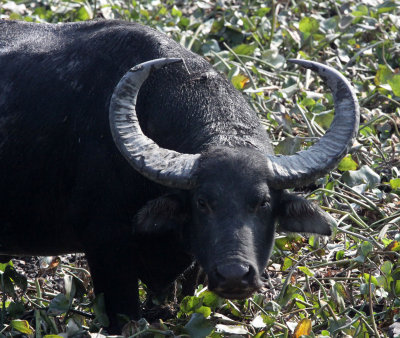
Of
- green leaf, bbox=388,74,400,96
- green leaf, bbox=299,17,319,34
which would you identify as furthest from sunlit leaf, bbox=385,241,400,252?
green leaf, bbox=299,17,319,34

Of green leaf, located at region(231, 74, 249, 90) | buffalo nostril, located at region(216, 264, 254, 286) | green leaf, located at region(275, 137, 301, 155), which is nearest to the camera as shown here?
buffalo nostril, located at region(216, 264, 254, 286)

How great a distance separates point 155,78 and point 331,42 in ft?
15.4

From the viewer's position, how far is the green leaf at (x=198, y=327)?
6.05 meters

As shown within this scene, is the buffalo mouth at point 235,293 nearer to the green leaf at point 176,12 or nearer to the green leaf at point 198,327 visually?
the green leaf at point 198,327

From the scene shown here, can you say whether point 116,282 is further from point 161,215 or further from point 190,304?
point 161,215

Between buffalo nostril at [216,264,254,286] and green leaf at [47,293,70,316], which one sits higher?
buffalo nostril at [216,264,254,286]

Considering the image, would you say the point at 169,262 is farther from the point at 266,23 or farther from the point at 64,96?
the point at 266,23

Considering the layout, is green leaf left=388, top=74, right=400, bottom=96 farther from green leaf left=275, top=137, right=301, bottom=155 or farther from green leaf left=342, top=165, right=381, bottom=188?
green leaf left=275, top=137, right=301, bottom=155

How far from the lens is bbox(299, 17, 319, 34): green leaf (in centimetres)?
1001

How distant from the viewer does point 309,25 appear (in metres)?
10.1

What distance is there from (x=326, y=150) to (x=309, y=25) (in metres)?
4.38

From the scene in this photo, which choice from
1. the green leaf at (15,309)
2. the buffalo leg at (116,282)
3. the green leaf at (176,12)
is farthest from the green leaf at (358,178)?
the green leaf at (176,12)

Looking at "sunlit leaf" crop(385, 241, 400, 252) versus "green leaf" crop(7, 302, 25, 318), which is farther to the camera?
"sunlit leaf" crop(385, 241, 400, 252)

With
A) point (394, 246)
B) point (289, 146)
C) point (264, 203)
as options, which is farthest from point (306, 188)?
point (264, 203)
